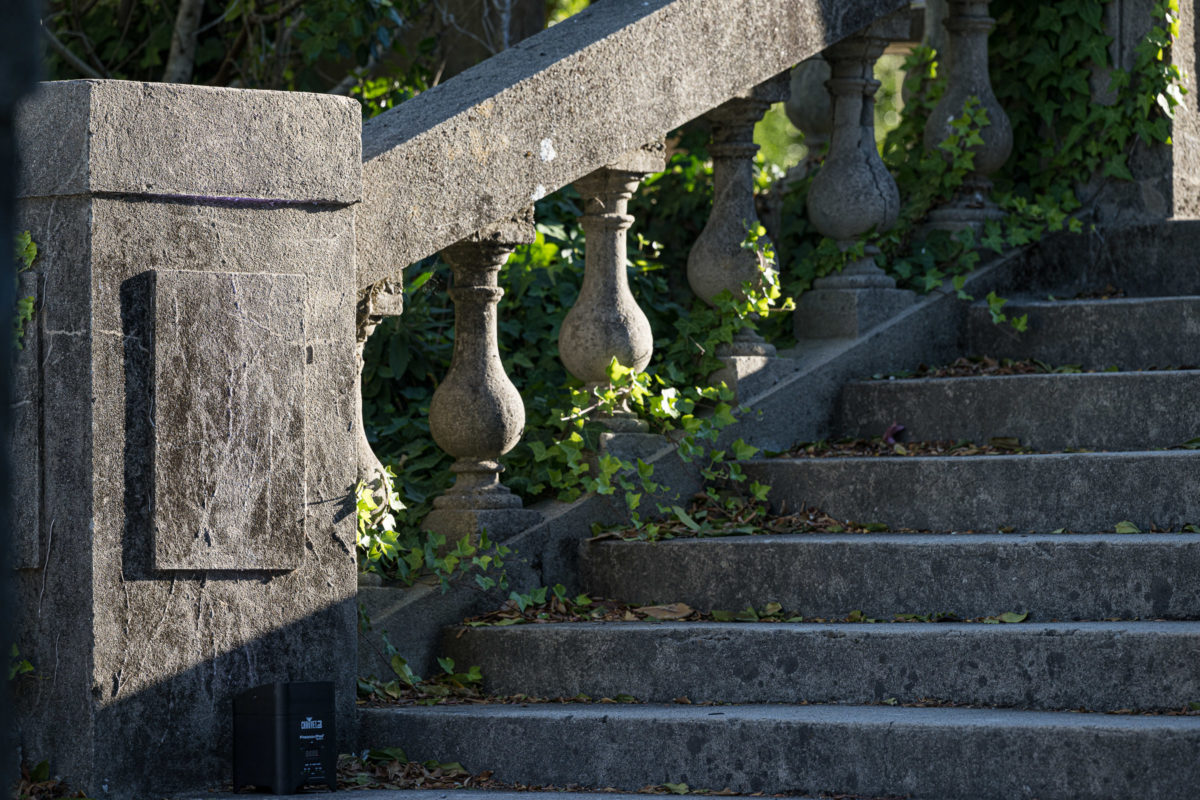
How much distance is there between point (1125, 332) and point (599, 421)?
172 centimetres

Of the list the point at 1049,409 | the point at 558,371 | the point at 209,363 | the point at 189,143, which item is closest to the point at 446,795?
the point at 209,363

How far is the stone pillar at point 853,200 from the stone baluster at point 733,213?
32 cm

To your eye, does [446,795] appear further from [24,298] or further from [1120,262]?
[1120,262]

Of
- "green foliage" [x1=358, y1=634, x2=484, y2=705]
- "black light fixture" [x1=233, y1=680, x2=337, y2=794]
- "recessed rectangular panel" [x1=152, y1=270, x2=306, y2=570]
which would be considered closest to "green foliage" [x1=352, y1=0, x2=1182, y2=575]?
"green foliage" [x1=358, y1=634, x2=484, y2=705]

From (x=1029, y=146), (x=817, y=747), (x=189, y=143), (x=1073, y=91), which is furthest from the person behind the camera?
(x=1029, y=146)

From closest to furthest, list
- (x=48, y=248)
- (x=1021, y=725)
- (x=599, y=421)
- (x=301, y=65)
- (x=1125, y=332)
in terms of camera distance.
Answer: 1. (x=1021, y=725)
2. (x=48, y=248)
3. (x=599, y=421)
4. (x=1125, y=332)
5. (x=301, y=65)

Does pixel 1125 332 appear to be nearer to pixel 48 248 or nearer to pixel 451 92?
pixel 451 92

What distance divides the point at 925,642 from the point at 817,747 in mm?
409

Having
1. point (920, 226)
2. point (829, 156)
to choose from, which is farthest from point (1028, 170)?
point (829, 156)

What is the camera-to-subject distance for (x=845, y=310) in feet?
16.5

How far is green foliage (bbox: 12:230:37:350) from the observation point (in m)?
3.27

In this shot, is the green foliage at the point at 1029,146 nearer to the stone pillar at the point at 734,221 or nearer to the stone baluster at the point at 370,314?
the stone pillar at the point at 734,221

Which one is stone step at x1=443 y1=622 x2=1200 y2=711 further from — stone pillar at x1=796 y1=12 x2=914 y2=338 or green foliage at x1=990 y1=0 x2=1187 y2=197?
green foliage at x1=990 y1=0 x2=1187 y2=197

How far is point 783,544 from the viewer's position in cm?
399
